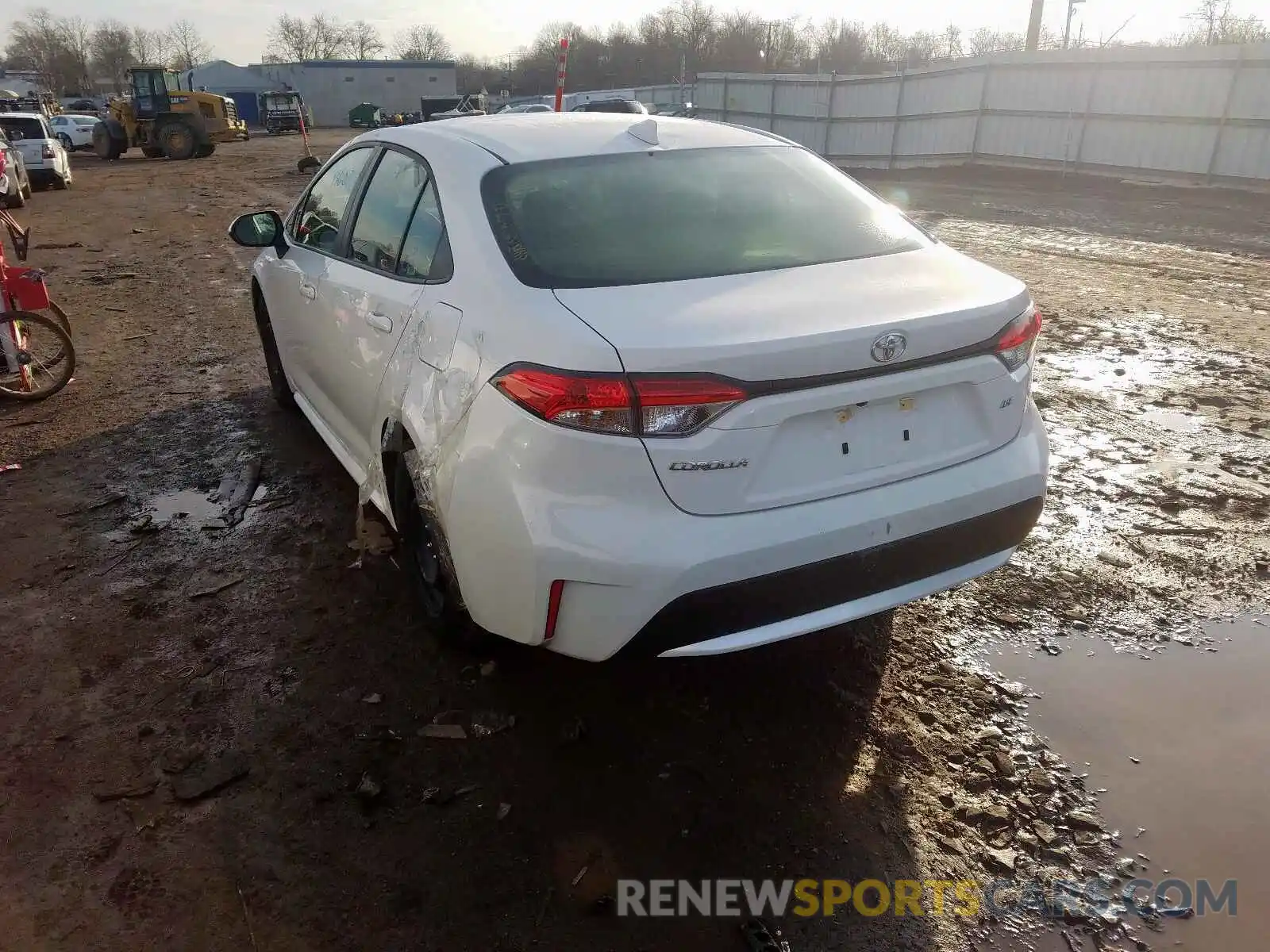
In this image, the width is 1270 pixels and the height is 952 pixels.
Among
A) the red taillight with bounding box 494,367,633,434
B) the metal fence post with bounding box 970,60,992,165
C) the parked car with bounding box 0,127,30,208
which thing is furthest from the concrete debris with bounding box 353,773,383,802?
the metal fence post with bounding box 970,60,992,165

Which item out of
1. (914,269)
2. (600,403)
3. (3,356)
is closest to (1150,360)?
(914,269)

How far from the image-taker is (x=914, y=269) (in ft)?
9.04

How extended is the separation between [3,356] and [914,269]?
589cm

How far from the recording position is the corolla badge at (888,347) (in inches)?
91.3

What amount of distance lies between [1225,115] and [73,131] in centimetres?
3989

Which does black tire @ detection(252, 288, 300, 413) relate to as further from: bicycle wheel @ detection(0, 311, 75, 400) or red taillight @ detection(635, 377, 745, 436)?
red taillight @ detection(635, 377, 745, 436)

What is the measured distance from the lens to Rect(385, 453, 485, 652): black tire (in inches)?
117

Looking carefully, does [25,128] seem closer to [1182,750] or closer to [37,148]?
[37,148]

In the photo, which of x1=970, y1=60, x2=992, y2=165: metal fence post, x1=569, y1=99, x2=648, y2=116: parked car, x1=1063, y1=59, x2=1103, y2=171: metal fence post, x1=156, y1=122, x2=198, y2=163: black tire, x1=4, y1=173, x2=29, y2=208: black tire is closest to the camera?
x1=4, y1=173, x2=29, y2=208: black tire

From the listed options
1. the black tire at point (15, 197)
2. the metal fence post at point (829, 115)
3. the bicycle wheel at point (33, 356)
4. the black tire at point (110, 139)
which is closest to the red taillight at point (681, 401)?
the bicycle wheel at point (33, 356)

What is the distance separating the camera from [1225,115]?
1659cm

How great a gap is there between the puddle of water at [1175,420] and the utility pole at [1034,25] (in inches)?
869

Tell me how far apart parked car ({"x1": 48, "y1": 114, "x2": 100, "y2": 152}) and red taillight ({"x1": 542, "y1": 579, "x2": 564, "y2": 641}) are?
43.0m

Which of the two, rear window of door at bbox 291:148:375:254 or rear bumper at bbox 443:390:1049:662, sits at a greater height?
rear window of door at bbox 291:148:375:254
